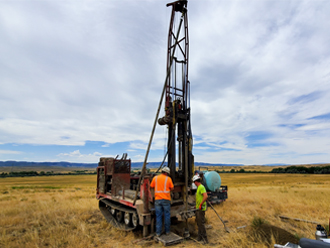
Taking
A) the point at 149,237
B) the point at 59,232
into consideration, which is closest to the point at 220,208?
the point at 149,237

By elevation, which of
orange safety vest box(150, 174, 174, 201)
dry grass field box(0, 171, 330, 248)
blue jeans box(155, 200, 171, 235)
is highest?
orange safety vest box(150, 174, 174, 201)

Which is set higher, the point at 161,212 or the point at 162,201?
the point at 162,201

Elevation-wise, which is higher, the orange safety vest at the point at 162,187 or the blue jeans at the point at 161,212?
the orange safety vest at the point at 162,187

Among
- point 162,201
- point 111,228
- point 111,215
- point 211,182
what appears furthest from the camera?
point 211,182

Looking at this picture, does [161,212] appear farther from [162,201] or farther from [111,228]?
[111,228]

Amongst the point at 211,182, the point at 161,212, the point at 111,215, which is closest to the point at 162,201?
the point at 161,212

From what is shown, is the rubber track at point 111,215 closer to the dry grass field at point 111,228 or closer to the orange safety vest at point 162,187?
the dry grass field at point 111,228

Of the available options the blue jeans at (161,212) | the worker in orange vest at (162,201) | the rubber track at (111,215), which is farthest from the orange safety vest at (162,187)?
the rubber track at (111,215)

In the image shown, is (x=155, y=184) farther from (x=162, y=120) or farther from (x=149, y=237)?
(x=162, y=120)

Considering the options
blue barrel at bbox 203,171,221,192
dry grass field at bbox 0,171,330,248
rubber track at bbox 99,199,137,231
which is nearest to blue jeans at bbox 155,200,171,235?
dry grass field at bbox 0,171,330,248

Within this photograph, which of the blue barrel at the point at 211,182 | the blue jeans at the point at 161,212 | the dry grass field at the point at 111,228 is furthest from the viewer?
the blue barrel at the point at 211,182

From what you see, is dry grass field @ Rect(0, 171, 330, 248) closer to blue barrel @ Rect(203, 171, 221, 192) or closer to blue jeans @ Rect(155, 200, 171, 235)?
blue jeans @ Rect(155, 200, 171, 235)

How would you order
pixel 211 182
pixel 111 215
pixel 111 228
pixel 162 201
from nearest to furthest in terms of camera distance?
pixel 162 201 < pixel 111 228 < pixel 111 215 < pixel 211 182

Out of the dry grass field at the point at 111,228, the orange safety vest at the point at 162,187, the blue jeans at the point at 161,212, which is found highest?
the orange safety vest at the point at 162,187
